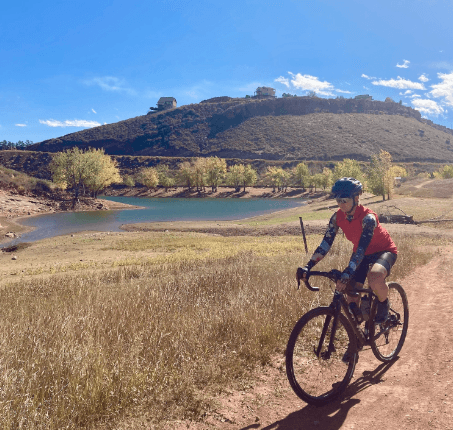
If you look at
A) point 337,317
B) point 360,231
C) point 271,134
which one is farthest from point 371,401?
point 271,134

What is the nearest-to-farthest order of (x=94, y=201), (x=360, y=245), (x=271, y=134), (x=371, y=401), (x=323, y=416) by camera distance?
(x=323, y=416)
(x=371, y=401)
(x=360, y=245)
(x=94, y=201)
(x=271, y=134)

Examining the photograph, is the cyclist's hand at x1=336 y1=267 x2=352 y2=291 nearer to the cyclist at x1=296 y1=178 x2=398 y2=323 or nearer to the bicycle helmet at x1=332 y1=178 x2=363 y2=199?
the cyclist at x1=296 y1=178 x2=398 y2=323

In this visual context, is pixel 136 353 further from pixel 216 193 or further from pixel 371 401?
pixel 216 193

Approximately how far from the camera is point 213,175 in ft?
358

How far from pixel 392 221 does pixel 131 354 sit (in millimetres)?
29665

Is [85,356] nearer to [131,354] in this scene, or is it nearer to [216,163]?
[131,354]

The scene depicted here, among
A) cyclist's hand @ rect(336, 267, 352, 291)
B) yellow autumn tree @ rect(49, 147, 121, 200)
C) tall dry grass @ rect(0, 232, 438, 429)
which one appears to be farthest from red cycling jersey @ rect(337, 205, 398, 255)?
yellow autumn tree @ rect(49, 147, 121, 200)

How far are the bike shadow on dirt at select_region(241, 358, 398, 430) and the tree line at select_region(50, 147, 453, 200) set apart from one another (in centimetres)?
5020

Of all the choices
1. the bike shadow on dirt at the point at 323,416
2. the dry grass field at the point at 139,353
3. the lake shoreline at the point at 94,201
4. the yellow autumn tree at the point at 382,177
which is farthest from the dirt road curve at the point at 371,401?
the yellow autumn tree at the point at 382,177

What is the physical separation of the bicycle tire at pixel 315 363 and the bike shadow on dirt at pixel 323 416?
0.09m

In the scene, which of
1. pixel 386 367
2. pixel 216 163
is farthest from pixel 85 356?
pixel 216 163

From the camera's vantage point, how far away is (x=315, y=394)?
12.4ft

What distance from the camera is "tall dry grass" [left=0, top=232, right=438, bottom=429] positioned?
320cm

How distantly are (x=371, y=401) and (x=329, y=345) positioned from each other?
72 cm
